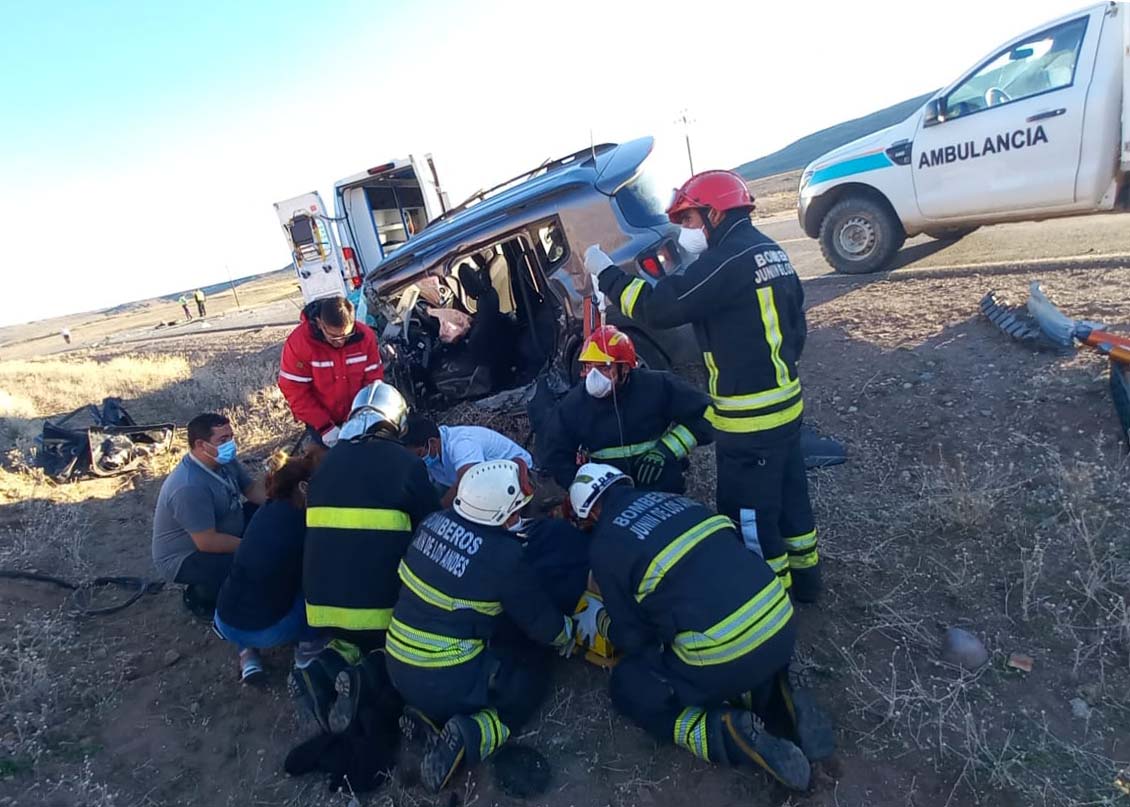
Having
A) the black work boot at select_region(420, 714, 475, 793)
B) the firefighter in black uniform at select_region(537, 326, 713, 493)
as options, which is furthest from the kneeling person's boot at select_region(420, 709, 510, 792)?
the firefighter in black uniform at select_region(537, 326, 713, 493)

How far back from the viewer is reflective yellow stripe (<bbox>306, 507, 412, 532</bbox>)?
2.79m

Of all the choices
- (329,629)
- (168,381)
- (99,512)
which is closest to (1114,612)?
(329,629)

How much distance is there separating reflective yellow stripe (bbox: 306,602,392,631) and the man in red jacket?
1516 millimetres

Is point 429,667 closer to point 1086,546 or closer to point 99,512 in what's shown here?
point 1086,546

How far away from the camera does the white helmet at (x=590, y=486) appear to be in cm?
→ 265

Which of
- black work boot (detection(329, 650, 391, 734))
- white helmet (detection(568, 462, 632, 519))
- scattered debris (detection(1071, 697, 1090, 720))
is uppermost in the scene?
white helmet (detection(568, 462, 632, 519))

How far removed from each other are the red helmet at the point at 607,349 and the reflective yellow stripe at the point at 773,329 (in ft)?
2.67

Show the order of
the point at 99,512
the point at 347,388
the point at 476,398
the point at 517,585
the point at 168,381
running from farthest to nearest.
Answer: the point at 168,381 → the point at 476,398 → the point at 99,512 → the point at 347,388 → the point at 517,585

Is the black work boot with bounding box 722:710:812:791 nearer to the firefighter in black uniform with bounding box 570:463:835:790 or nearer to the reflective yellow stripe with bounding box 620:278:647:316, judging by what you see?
the firefighter in black uniform with bounding box 570:463:835:790

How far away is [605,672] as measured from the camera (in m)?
2.92

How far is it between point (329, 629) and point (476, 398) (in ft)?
9.65

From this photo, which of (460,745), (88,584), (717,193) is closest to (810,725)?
(460,745)

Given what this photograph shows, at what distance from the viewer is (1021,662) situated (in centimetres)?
244

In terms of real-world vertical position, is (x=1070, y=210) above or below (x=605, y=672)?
above
